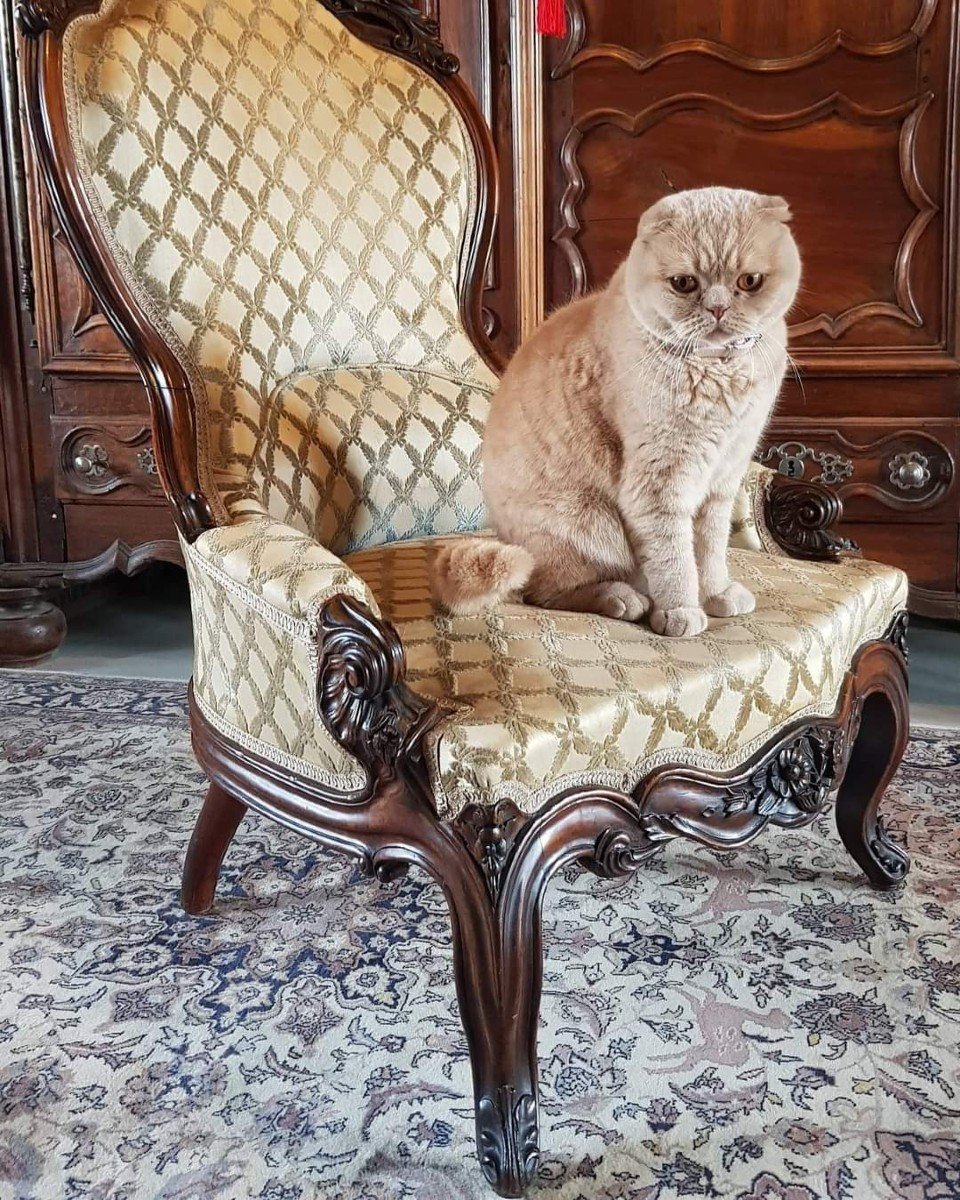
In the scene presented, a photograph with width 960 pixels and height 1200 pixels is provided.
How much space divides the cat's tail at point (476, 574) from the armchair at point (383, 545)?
41 mm

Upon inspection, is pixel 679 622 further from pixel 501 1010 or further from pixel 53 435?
pixel 53 435

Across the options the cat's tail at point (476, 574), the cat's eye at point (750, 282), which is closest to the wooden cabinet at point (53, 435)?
the cat's tail at point (476, 574)

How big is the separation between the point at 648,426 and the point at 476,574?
28 cm

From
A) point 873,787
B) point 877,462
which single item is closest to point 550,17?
point 877,462

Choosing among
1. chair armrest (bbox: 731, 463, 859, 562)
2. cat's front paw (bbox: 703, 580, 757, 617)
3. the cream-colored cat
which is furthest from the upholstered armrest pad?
chair armrest (bbox: 731, 463, 859, 562)

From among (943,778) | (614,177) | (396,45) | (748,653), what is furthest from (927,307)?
(748,653)

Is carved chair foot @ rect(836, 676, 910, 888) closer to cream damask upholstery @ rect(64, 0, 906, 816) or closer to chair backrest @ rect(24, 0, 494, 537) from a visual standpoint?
cream damask upholstery @ rect(64, 0, 906, 816)

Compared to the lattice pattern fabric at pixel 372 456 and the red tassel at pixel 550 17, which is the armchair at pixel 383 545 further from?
the red tassel at pixel 550 17

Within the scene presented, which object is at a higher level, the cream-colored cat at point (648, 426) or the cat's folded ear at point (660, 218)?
the cat's folded ear at point (660, 218)

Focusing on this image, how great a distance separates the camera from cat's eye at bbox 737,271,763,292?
1339 millimetres

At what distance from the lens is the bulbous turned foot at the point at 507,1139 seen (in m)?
1.17

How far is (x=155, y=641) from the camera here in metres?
3.30

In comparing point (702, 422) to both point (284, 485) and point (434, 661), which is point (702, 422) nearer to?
point (434, 661)

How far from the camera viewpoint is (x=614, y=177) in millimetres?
2773
